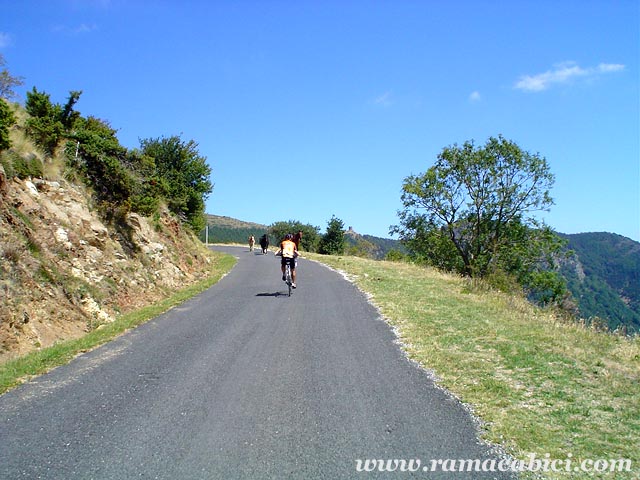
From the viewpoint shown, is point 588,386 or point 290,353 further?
point 290,353

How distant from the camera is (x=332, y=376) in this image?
22.3ft

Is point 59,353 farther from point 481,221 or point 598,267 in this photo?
point 598,267

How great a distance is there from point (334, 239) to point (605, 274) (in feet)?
206

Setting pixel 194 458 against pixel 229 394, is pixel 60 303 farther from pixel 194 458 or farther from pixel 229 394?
pixel 194 458

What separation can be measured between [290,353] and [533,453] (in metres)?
4.42

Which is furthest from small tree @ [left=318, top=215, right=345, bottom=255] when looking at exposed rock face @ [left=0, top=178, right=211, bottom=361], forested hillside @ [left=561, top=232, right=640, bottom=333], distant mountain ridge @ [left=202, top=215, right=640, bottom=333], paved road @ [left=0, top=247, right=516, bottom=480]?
paved road @ [left=0, top=247, right=516, bottom=480]

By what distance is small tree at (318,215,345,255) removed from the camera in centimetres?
7250

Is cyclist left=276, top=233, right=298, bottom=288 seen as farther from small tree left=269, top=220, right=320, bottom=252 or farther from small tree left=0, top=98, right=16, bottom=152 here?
small tree left=269, top=220, right=320, bottom=252

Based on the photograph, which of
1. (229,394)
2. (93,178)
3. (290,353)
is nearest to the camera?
(229,394)

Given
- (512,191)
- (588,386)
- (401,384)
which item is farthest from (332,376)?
(512,191)

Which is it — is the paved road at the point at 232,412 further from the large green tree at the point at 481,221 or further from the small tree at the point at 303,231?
the small tree at the point at 303,231

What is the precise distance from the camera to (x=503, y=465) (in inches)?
166

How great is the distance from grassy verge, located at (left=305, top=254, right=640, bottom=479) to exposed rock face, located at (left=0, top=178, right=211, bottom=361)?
707 cm

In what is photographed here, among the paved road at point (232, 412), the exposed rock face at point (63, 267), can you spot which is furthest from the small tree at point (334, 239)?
the paved road at point (232, 412)
